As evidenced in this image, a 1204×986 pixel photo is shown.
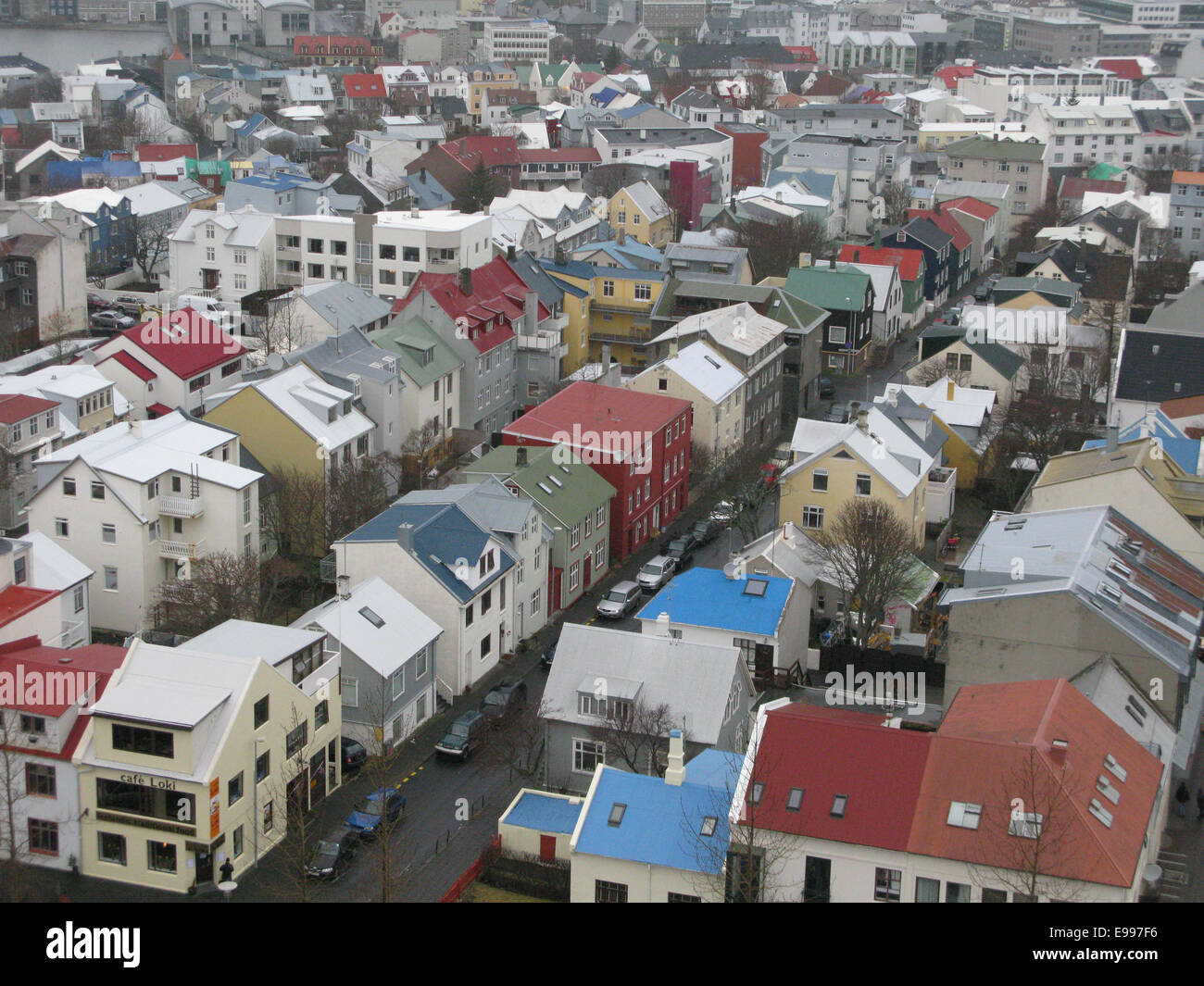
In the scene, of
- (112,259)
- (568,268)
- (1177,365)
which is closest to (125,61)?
(112,259)

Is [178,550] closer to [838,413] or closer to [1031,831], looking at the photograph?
[1031,831]

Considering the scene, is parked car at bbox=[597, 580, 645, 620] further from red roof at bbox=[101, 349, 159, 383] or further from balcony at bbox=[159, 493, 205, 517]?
red roof at bbox=[101, 349, 159, 383]

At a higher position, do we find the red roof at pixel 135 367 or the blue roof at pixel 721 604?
the red roof at pixel 135 367

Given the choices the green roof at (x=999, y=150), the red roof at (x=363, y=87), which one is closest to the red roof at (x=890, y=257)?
the green roof at (x=999, y=150)

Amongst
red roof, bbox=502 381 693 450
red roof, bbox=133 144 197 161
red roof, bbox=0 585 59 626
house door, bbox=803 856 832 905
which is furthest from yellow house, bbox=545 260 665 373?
red roof, bbox=133 144 197 161

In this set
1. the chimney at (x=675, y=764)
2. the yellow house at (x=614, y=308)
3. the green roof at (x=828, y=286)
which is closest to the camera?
the chimney at (x=675, y=764)

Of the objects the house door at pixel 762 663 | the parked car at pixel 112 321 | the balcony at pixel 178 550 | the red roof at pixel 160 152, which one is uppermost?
the red roof at pixel 160 152

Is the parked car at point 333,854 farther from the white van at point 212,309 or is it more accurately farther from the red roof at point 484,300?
the white van at point 212,309
